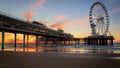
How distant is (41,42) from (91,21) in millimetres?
56591

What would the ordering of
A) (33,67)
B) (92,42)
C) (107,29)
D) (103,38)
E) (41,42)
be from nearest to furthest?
(33,67) < (107,29) < (103,38) < (92,42) < (41,42)

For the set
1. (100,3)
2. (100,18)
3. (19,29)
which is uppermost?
(100,3)

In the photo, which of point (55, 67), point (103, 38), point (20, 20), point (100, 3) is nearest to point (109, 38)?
point (103, 38)

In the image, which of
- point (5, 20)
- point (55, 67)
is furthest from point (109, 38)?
point (55, 67)

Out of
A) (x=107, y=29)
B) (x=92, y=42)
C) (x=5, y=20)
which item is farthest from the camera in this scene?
(x=92, y=42)

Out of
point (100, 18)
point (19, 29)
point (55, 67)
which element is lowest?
point (55, 67)

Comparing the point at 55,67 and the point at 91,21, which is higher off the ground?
the point at 91,21

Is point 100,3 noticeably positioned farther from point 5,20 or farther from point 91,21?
point 5,20

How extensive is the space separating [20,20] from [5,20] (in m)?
11.5

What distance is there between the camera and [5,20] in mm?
60719

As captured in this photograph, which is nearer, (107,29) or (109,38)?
(107,29)

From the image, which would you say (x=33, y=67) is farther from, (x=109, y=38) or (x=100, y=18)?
(x=109, y=38)

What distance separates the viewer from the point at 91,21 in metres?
94.4

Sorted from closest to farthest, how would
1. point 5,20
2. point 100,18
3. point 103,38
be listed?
point 5,20 < point 100,18 < point 103,38
